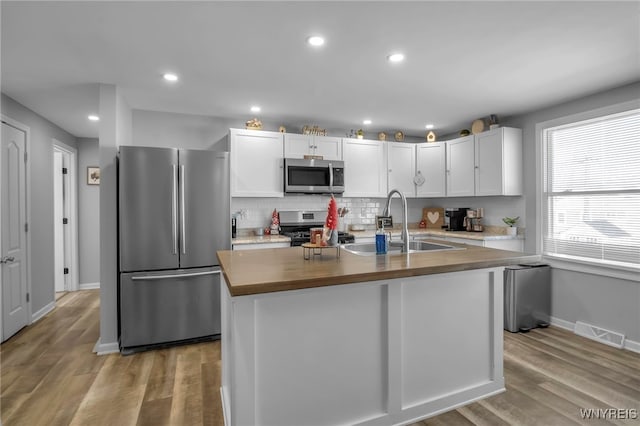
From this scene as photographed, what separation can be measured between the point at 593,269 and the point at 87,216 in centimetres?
653

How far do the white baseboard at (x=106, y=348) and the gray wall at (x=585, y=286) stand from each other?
4480mm

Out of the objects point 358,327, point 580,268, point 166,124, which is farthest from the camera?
point 166,124

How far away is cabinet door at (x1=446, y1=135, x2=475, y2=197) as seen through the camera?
434 cm

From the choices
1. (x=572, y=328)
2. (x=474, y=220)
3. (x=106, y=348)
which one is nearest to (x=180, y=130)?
(x=106, y=348)

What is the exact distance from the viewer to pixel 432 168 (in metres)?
4.84

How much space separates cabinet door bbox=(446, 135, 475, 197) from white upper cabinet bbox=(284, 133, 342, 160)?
158 centimetres

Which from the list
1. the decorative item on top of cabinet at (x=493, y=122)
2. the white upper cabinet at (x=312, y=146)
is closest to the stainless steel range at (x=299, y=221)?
the white upper cabinet at (x=312, y=146)

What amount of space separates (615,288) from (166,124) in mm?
5073

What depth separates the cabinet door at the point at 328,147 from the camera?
4.29 metres

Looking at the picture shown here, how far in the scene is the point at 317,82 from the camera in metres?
3.01

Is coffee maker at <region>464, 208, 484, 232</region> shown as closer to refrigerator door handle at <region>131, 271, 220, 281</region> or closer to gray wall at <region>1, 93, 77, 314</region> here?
refrigerator door handle at <region>131, 271, 220, 281</region>

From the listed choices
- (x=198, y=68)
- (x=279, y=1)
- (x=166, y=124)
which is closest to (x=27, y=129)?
(x=166, y=124)

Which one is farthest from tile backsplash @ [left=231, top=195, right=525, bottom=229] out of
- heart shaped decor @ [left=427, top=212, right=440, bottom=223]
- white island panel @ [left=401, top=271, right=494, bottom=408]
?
white island panel @ [left=401, top=271, right=494, bottom=408]

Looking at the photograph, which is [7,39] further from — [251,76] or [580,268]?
[580,268]
